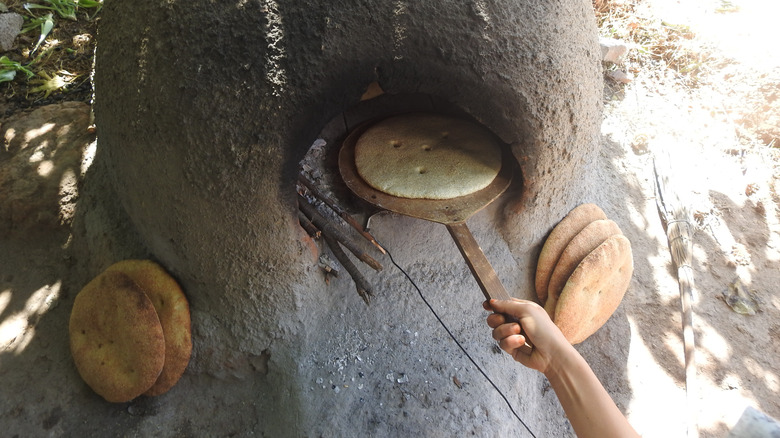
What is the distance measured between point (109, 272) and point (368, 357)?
120 cm

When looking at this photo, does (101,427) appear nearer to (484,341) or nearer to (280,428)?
(280,428)

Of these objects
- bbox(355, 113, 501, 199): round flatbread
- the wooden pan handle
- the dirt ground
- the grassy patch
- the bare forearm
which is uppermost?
bbox(355, 113, 501, 199): round flatbread

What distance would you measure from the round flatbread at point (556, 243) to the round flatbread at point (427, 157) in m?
0.58

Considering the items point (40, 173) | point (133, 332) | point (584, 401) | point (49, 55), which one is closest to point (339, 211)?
point (133, 332)

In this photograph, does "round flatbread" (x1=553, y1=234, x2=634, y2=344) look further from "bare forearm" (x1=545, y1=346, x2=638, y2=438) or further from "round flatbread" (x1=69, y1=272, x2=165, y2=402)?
"round flatbread" (x1=69, y1=272, x2=165, y2=402)

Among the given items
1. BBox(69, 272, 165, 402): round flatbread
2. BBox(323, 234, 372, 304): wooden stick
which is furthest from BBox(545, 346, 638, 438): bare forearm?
BBox(69, 272, 165, 402): round flatbread

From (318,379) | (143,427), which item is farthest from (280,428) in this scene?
(143,427)

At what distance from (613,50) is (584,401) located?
12.2 feet

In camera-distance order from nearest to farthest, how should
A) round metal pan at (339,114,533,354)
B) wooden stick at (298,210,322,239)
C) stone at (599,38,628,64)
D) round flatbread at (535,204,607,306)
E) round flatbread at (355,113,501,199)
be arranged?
round metal pan at (339,114,533,354)
round flatbread at (355,113,501,199)
wooden stick at (298,210,322,239)
round flatbread at (535,204,607,306)
stone at (599,38,628,64)

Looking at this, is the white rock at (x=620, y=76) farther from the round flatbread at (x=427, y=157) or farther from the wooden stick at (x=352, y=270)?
the wooden stick at (x=352, y=270)

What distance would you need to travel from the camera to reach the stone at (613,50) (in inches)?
169

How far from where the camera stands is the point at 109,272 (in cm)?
216

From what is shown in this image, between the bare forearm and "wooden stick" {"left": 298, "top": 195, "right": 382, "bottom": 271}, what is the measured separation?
827 mm

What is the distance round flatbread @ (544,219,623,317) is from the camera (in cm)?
244
